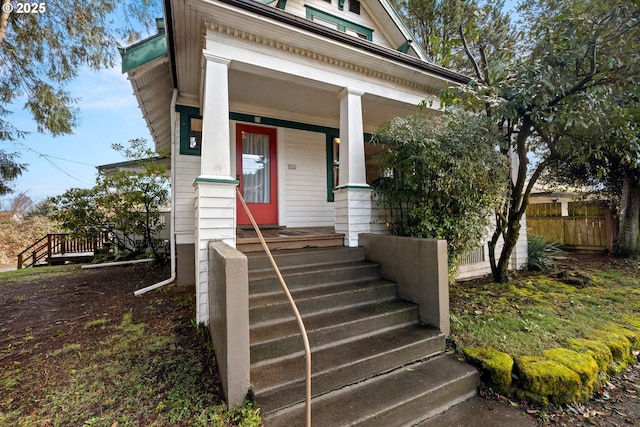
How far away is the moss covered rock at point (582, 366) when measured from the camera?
7.79 ft

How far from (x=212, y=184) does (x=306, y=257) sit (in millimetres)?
1501

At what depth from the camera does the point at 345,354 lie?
2.43 m

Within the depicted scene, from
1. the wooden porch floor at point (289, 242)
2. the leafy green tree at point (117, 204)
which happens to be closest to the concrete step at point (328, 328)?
the wooden porch floor at point (289, 242)

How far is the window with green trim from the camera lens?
5980 millimetres

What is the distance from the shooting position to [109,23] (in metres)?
6.94

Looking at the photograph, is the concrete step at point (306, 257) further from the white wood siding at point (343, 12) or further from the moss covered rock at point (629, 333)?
the white wood siding at point (343, 12)

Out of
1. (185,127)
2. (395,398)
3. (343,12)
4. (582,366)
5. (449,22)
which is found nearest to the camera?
(395,398)

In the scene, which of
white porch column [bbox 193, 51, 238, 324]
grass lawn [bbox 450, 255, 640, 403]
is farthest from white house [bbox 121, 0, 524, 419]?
grass lawn [bbox 450, 255, 640, 403]

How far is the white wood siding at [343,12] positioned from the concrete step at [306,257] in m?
5.32

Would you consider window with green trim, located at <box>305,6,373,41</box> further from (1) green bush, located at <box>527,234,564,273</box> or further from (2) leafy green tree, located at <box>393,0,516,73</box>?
(1) green bush, located at <box>527,234,564,273</box>

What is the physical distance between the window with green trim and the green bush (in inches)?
263

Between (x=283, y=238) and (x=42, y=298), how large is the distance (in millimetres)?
4571

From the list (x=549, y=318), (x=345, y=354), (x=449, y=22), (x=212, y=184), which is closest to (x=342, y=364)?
(x=345, y=354)

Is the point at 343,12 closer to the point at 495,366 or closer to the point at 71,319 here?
the point at 495,366
